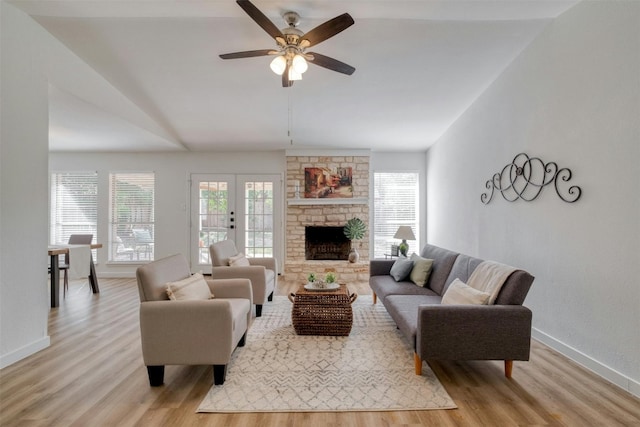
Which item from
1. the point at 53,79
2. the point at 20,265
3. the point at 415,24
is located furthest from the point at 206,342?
the point at 415,24

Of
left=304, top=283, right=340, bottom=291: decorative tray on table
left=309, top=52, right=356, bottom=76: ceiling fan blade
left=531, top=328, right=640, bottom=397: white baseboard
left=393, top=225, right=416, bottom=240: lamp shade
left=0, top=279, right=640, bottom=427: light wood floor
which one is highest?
left=309, top=52, right=356, bottom=76: ceiling fan blade

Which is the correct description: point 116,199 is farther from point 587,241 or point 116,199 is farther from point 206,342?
point 587,241

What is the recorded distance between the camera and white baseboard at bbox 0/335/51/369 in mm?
2586

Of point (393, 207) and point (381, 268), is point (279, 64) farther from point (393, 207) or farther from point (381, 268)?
point (393, 207)

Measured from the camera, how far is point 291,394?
221 cm

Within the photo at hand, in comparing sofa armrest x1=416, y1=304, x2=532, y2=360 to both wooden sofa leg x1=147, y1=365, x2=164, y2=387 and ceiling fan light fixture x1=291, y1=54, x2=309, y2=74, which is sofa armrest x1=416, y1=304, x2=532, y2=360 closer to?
wooden sofa leg x1=147, y1=365, x2=164, y2=387

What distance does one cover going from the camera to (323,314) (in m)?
3.26

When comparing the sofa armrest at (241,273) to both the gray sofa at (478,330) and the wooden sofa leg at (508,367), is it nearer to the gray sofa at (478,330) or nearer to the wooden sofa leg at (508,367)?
the gray sofa at (478,330)

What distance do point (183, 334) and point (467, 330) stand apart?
207 centimetres

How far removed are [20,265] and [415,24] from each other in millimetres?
4275

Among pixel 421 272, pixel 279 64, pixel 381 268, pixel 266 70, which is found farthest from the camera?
pixel 381 268

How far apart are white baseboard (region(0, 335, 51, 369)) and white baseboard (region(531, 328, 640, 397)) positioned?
4754mm

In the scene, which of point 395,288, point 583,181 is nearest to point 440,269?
point 395,288

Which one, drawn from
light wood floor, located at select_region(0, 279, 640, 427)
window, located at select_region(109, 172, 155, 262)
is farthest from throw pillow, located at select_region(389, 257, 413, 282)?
window, located at select_region(109, 172, 155, 262)
